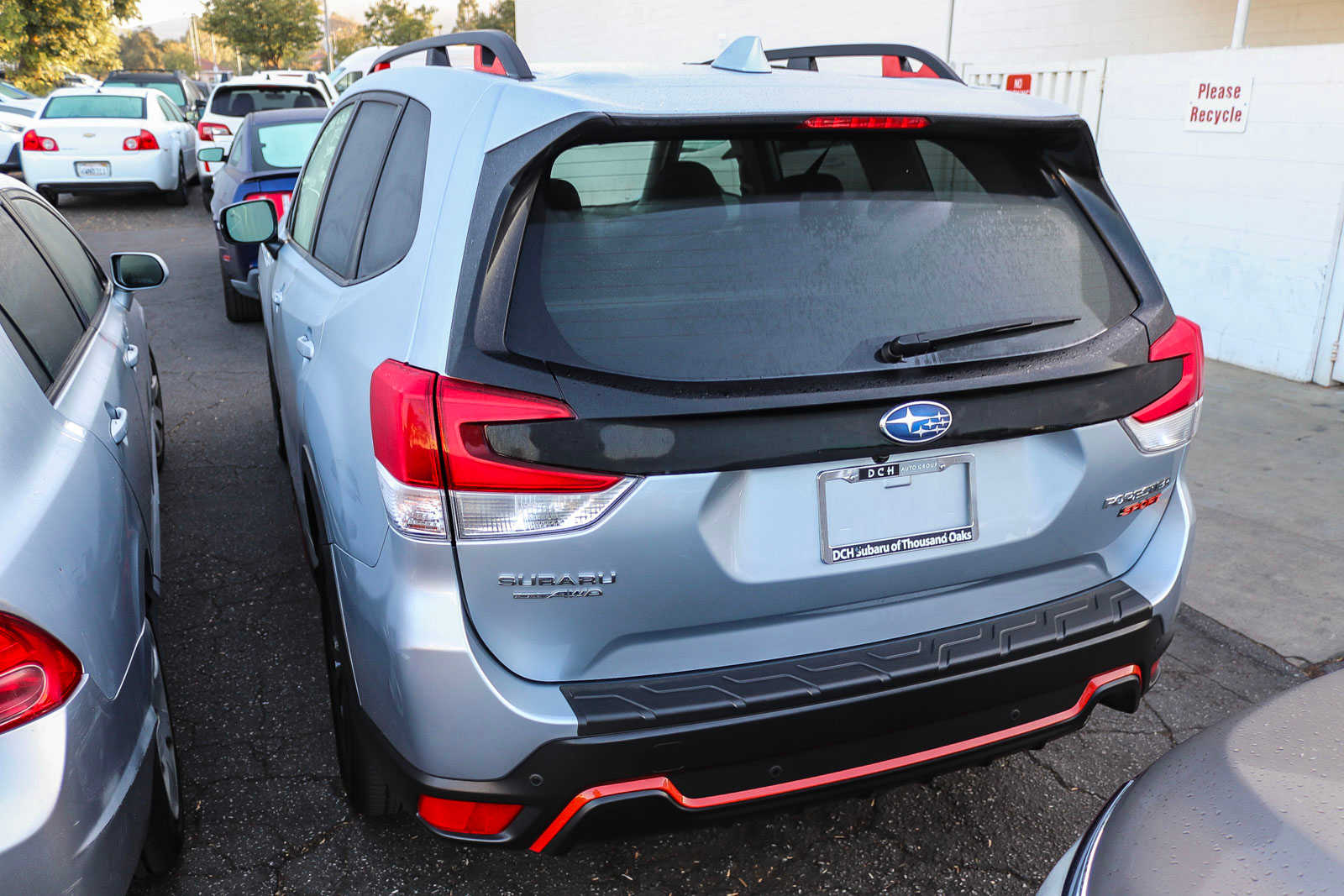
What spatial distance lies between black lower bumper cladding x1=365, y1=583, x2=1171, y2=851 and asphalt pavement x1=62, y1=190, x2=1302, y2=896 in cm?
11

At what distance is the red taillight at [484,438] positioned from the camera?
1.84m

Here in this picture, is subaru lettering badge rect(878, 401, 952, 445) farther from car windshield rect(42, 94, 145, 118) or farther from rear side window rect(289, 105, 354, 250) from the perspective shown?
car windshield rect(42, 94, 145, 118)

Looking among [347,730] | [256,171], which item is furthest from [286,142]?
[347,730]

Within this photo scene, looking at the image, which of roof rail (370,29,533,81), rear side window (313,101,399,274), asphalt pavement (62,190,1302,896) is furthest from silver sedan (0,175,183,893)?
roof rail (370,29,533,81)

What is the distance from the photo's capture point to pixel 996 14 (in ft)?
36.9

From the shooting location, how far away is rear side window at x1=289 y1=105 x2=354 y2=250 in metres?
3.62

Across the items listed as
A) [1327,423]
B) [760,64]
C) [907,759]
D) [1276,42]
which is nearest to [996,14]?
[1276,42]

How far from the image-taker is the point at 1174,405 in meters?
2.31

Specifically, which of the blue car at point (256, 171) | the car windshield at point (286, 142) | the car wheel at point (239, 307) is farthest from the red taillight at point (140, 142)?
the car wheel at point (239, 307)

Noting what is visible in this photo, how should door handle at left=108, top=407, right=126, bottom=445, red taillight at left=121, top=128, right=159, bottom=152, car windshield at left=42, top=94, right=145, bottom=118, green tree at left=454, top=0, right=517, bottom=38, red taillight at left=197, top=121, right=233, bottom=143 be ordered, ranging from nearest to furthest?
door handle at left=108, top=407, right=126, bottom=445, red taillight at left=197, top=121, right=233, bottom=143, red taillight at left=121, top=128, right=159, bottom=152, car windshield at left=42, top=94, right=145, bottom=118, green tree at left=454, top=0, right=517, bottom=38

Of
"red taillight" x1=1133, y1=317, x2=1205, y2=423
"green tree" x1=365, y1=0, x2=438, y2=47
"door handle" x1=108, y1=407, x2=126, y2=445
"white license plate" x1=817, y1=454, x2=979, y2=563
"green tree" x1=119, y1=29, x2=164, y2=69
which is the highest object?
"red taillight" x1=1133, y1=317, x2=1205, y2=423

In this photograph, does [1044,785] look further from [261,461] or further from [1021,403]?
[261,461]

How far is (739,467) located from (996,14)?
10881 millimetres

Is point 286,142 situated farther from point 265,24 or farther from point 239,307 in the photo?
point 265,24
